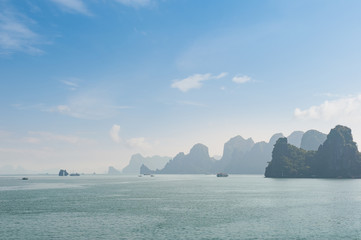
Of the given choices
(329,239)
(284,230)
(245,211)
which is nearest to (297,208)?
(245,211)

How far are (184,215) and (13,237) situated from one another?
39.1m

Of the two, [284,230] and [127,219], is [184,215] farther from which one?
[284,230]

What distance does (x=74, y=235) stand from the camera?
189 feet

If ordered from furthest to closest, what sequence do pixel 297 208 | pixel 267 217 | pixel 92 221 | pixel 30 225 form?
pixel 297 208
pixel 267 217
pixel 92 221
pixel 30 225

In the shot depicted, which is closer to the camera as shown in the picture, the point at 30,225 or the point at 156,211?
the point at 30,225

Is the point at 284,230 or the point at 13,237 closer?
the point at 13,237

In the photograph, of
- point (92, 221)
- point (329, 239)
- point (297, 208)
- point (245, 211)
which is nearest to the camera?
point (329, 239)

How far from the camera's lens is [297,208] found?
93188mm

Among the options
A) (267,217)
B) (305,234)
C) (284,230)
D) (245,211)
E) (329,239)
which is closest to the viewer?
(329,239)

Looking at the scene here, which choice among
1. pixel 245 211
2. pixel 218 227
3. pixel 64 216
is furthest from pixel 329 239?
pixel 64 216

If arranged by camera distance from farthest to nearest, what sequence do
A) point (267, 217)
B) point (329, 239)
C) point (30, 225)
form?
point (267, 217) → point (30, 225) → point (329, 239)

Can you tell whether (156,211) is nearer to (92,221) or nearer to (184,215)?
(184,215)

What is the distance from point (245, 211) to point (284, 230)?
26.2m

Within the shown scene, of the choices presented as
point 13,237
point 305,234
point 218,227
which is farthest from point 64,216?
point 305,234
